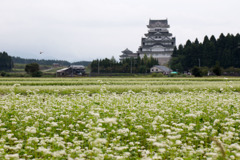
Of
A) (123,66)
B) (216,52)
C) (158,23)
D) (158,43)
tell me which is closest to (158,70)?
(123,66)

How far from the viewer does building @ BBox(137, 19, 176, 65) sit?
76.5m

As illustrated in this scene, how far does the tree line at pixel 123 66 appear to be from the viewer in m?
60.8

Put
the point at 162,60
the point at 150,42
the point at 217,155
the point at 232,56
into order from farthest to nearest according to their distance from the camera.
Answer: the point at 150,42, the point at 162,60, the point at 232,56, the point at 217,155

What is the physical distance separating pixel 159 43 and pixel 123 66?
837 inches

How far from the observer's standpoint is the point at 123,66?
60750 millimetres

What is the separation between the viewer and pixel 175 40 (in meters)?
82.1

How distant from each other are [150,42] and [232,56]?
30943mm

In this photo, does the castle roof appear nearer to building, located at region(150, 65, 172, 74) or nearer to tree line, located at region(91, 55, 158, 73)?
tree line, located at region(91, 55, 158, 73)

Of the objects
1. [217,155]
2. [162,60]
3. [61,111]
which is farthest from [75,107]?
[162,60]

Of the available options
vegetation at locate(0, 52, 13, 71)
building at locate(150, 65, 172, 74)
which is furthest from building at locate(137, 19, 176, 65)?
vegetation at locate(0, 52, 13, 71)

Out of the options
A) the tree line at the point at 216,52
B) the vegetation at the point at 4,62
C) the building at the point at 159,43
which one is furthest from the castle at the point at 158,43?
the vegetation at the point at 4,62

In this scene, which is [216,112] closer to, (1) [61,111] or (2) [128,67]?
(1) [61,111]

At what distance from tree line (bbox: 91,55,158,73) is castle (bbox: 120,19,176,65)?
13803 mm

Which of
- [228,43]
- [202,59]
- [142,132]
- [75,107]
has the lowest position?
[142,132]
